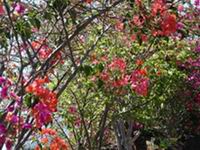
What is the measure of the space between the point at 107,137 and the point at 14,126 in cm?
1213

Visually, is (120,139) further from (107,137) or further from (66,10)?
(66,10)

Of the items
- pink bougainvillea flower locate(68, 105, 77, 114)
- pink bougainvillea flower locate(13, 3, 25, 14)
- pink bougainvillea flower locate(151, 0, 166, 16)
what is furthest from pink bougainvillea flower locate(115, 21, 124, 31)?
pink bougainvillea flower locate(68, 105, 77, 114)

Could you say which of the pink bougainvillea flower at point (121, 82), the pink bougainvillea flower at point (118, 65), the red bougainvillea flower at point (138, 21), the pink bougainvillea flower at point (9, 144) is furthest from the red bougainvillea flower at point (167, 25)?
the pink bougainvillea flower at point (118, 65)

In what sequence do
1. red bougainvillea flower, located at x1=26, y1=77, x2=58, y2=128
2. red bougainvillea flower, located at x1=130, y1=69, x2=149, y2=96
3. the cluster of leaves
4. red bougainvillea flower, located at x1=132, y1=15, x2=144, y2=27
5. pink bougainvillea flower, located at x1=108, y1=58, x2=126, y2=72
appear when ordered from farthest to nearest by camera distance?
1. pink bougainvillea flower, located at x1=108, y1=58, x2=126, y2=72
2. red bougainvillea flower, located at x1=130, y1=69, x2=149, y2=96
3. red bougainvillea flower, located at x1=132, y1=15, x2=144, y2=27
4. the cluster of leaves
5. red bougainvillea flower, located at x1=26, y1=77, x2=58, y2=128

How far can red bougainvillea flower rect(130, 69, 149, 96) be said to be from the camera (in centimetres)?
713

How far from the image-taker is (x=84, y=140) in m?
9.49

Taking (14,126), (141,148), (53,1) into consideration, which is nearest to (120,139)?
(141,148)

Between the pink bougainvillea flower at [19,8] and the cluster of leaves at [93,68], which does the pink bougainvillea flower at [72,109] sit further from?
the pink bougainvillea flower at [19,8]

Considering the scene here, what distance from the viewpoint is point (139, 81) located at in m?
7.25

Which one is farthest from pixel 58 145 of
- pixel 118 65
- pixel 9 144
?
pixel 118 65

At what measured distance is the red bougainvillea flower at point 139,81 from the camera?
7129 mm

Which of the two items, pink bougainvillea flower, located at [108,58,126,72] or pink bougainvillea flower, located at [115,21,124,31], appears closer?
pink bougainvillea flower, located at [115,21,124,31]

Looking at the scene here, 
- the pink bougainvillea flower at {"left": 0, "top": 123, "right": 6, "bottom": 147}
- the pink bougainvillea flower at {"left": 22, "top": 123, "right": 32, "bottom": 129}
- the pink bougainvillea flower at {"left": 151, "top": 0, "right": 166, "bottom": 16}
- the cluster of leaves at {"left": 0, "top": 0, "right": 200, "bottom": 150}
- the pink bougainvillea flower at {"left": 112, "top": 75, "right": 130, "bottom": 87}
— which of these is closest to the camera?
the pink bougainvillea flower at {"left": 0, "top": 123, "right": 6, "bottom": 147}

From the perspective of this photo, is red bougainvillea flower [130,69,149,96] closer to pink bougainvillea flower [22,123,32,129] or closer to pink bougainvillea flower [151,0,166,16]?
pink bougainvillea flower [151,0,166,16]
